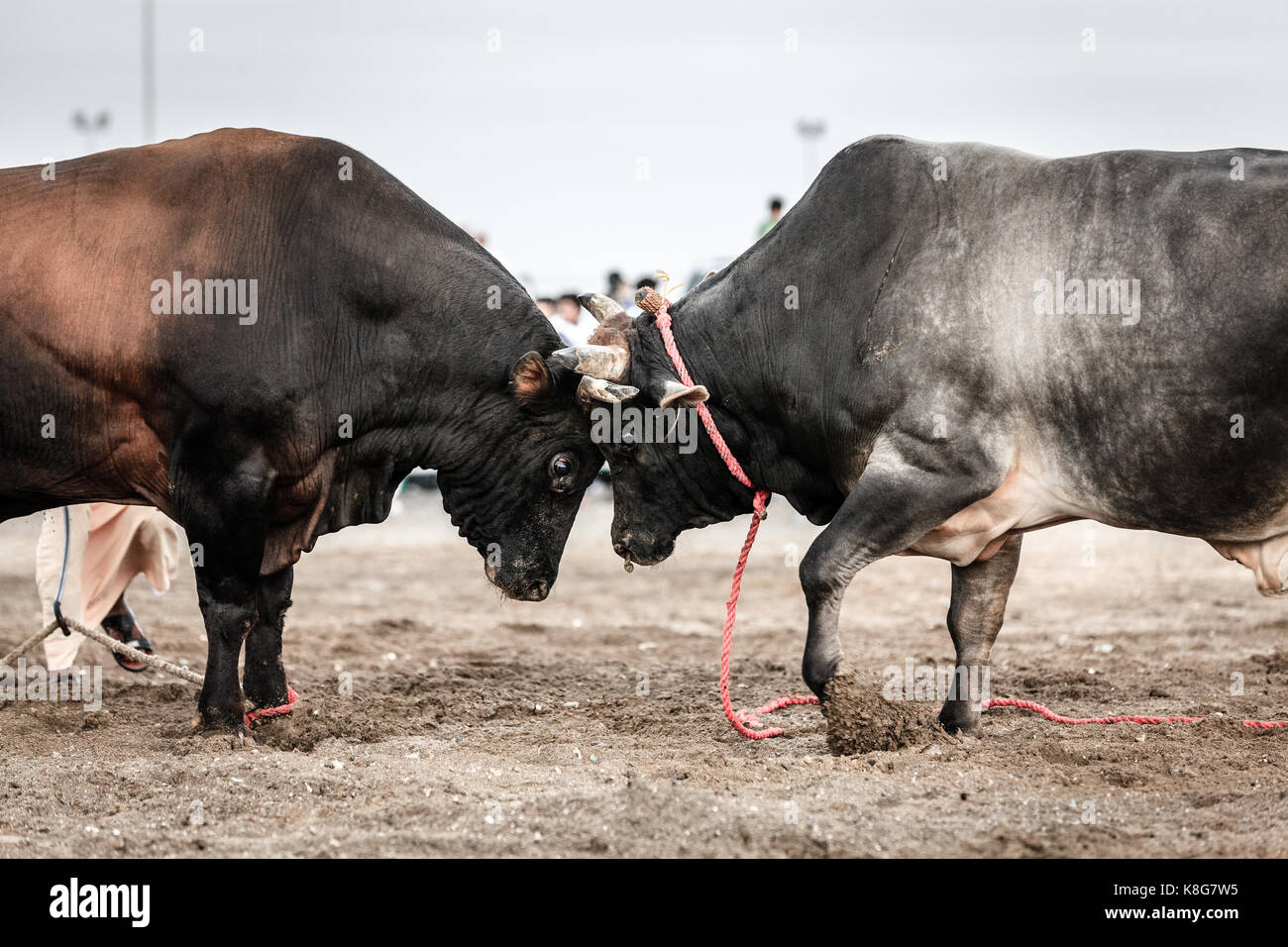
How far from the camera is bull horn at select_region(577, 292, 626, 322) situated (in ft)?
20.1

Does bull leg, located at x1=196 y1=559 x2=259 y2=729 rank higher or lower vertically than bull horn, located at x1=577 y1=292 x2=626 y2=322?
lower

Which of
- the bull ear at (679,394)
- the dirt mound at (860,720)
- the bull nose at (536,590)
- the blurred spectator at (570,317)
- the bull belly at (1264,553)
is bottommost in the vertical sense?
the dirt mound at (860,720)

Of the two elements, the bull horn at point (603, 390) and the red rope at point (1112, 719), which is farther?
the red rope at point (1112, 719)

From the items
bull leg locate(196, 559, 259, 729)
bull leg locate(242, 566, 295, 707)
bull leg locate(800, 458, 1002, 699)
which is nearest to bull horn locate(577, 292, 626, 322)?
bull leg locate(800, 458, 1002, 699)

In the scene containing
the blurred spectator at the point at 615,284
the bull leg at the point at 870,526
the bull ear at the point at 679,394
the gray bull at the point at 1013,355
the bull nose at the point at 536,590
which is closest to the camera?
the gray bull at the point at 1013,355

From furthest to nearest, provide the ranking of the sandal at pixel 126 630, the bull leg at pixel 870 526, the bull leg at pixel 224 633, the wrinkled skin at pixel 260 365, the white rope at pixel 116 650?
the sandal at pixel 126 630 → the white rope at pixel 116 650 → the bull leg at pixel 224 633 → the wrinkled skin at pixel 260 365 → the bull leg at pixel 870 526

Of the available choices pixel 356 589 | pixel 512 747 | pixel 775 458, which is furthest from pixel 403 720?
pixel 356 589

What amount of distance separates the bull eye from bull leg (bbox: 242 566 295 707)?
4.07ft

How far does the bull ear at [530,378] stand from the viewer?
18.9 feet

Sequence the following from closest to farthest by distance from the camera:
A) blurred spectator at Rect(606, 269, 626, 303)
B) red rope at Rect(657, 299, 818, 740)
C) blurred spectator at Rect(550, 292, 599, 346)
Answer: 1. red rope at Rect(657, 299, 818, 740)
2. blurred spectator at Rect(550, 292, 599, 346)
3. blurred spectator at Rect(606, 269, 626, 303)

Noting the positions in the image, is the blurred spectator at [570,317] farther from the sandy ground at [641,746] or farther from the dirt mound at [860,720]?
the dirt mound at [860,720]

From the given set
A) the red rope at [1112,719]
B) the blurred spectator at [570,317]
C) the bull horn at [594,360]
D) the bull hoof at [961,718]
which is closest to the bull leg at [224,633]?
the bull horn at [594,360]

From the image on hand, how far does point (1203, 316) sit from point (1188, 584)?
617 centimetres

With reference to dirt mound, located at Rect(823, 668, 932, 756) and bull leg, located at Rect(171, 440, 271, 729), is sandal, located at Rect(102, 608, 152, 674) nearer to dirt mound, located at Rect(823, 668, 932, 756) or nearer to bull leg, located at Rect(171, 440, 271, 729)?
bull leg, located at Rect(171, 440, 271, 729)
